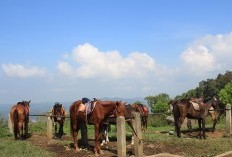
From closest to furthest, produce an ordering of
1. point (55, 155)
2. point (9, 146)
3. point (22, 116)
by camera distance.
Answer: point (55, 155)
point (9, 146)
point (22, 116)

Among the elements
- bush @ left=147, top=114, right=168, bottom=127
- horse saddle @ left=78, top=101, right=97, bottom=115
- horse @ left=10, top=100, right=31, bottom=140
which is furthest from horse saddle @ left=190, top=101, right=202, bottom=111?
bush @ left=147, top=114, right=168, bottom=127

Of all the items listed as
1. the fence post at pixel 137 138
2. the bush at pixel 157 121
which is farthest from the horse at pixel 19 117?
the bush at pixel 157 121

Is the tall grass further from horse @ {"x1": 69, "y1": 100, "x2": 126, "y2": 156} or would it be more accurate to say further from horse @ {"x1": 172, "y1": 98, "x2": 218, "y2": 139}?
horse @ {"x1": 172, "y1": 98, "x2": 218, "y2": 139}

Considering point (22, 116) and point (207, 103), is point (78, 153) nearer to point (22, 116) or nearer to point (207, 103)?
point (22, 116)

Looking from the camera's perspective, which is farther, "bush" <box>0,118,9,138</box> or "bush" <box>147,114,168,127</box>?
"bush" <box>147,114,168,127</box>

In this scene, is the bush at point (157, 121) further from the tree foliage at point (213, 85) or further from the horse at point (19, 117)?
the tree foliage at point (213, 85)

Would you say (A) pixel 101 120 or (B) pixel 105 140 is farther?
(B) pixel 105 140

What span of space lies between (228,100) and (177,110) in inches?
1175

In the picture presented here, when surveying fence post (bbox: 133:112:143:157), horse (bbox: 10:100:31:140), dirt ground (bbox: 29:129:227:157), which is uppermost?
horse (bbox: 10:100:31:140)

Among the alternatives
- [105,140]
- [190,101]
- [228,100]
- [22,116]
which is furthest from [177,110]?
[228,100]

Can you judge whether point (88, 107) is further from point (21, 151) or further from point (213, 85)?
point (213, 85)

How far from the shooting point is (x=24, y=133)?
18.8 m

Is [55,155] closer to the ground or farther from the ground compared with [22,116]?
closer to the ground

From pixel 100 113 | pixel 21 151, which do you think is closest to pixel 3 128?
pixel 21 151
